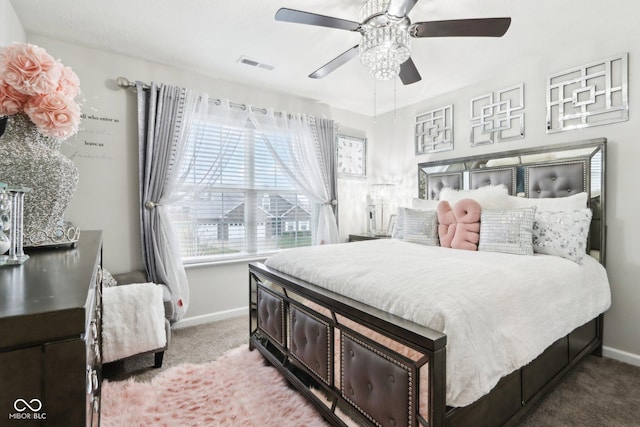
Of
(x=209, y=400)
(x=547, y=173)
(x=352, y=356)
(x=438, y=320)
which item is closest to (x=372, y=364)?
(x=352, y=356)

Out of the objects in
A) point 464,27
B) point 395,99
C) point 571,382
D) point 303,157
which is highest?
point 395,99

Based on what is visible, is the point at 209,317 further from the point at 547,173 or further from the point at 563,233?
the point at 547,173

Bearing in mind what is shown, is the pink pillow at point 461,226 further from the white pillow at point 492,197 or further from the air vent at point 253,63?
the air vent at point 253,63

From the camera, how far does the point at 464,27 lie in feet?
5.60

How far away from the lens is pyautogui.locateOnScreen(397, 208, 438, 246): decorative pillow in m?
2.72

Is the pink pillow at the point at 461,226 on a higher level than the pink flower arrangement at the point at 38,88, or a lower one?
lower

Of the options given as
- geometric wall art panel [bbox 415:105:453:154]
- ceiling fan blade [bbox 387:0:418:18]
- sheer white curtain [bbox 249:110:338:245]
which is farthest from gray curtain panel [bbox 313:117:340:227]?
ceiling fan blade [bbox 387:0:418:18]

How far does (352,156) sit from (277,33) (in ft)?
7.12

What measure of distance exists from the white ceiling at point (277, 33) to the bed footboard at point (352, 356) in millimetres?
1802

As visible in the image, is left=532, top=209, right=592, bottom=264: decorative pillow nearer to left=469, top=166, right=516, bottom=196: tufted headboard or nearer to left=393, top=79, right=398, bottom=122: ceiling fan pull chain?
left=469, top=166, right=516, bottom=196: tufted headboard

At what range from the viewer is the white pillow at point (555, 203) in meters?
2.35

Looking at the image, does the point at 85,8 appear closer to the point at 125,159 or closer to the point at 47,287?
the point at 125,159

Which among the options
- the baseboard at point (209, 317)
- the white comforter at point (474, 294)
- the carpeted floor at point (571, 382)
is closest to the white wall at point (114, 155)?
the baseboard at point (209, 317)

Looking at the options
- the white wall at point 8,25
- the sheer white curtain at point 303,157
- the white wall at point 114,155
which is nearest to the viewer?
the white wall at point 8,25
